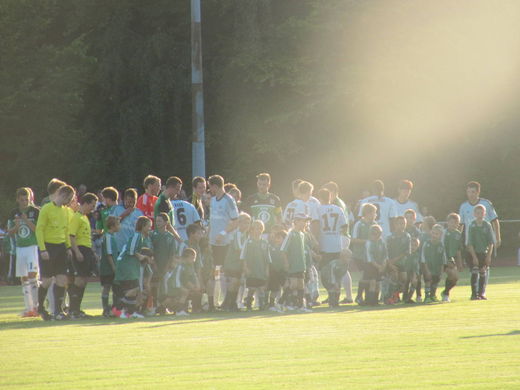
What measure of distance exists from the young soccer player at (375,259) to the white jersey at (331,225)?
535mm

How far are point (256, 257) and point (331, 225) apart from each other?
1.89 metres

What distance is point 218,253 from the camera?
64.2 ft

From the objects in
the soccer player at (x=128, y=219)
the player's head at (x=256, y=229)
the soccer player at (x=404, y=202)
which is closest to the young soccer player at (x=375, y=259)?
the soccer player at (x=404, y=202)

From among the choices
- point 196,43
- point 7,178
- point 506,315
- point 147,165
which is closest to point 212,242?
point 506,315

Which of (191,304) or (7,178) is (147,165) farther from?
(191,304)

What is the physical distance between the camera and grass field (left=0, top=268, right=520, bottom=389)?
10406 millimetres

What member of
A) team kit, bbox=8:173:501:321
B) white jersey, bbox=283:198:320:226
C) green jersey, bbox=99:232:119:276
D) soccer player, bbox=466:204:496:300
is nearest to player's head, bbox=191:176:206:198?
team kit, bbox=8:173:501:321

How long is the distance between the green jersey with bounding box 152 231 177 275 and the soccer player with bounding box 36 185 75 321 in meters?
1.48

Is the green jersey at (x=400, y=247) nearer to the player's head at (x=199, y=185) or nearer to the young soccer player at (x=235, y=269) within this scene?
the young soccer player at (x=235, y=269)

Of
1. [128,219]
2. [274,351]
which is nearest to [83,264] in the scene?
[128,219]

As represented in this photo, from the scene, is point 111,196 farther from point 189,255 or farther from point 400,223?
point 400,223

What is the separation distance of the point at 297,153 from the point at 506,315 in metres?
30.3

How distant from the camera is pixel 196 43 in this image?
1177 inches

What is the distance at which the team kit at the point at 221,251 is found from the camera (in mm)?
18016
